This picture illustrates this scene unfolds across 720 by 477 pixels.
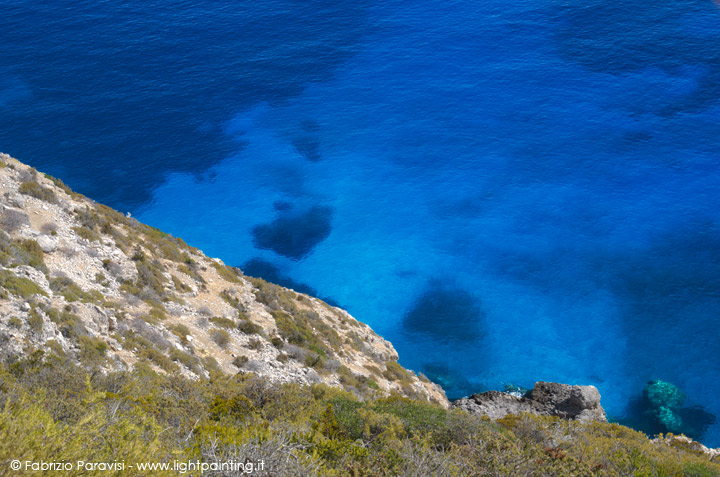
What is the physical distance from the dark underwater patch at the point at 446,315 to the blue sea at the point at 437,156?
13 centimetres

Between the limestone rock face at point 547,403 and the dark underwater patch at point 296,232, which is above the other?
the limestone rock face at point 547,403

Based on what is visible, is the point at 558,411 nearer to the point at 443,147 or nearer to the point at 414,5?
the point at 443,147

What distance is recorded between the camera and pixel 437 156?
4500 centimetres

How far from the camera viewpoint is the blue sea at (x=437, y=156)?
3291 centimetres

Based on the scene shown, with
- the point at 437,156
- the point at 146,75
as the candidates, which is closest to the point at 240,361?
the point at 437,156

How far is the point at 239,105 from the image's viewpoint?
50625 mm

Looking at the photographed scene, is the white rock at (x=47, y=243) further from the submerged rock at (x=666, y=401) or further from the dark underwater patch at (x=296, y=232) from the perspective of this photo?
the submerged rock at (x=666, y=401)

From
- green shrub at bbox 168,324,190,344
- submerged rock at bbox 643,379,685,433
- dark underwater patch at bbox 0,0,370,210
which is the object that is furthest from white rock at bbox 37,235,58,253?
submerged rock at bbox 643,379,685,433

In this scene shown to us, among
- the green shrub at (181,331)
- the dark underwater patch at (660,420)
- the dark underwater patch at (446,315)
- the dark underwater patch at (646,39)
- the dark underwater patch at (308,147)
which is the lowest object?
the green shrub at (181,331)

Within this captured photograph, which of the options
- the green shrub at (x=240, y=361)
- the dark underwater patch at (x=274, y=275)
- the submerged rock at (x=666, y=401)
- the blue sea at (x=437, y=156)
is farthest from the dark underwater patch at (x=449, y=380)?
the green shrub at (x=240, y=361)

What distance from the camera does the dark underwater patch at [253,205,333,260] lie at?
38.1 meters

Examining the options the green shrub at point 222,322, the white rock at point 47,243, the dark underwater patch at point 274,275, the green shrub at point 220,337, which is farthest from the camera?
the dark underwater patch at point 274,275

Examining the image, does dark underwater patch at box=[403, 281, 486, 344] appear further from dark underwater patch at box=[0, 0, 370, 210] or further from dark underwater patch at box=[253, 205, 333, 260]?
dark underwater patch at box=[0, 0, 370, 210]

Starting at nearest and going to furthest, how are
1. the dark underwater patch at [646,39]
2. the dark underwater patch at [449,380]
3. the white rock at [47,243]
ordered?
the white rock at [47,243]
the dark underwater patch at [449,380]
the dark underwater patch at [646,39]
